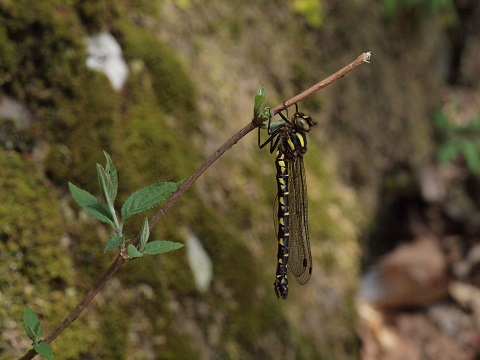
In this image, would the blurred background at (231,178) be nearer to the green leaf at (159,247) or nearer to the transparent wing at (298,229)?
the transparent wing at (298,229)

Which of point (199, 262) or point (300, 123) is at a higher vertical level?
point (300, 123)

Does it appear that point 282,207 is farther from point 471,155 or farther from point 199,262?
point 471,155

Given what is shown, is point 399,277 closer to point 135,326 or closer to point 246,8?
point 246,8

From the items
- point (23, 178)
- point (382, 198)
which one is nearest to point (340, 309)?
point (382, 198)

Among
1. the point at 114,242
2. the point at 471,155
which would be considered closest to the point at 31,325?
the point at 114,242

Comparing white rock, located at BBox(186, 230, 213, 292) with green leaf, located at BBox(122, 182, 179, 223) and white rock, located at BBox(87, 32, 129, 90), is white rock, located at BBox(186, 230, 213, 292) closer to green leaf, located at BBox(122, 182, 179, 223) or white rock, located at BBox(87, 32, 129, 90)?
white rock, located at BBox(87, 32, 129, 90)

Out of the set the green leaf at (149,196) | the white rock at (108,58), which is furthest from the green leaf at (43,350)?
the white rock at (108,58)
